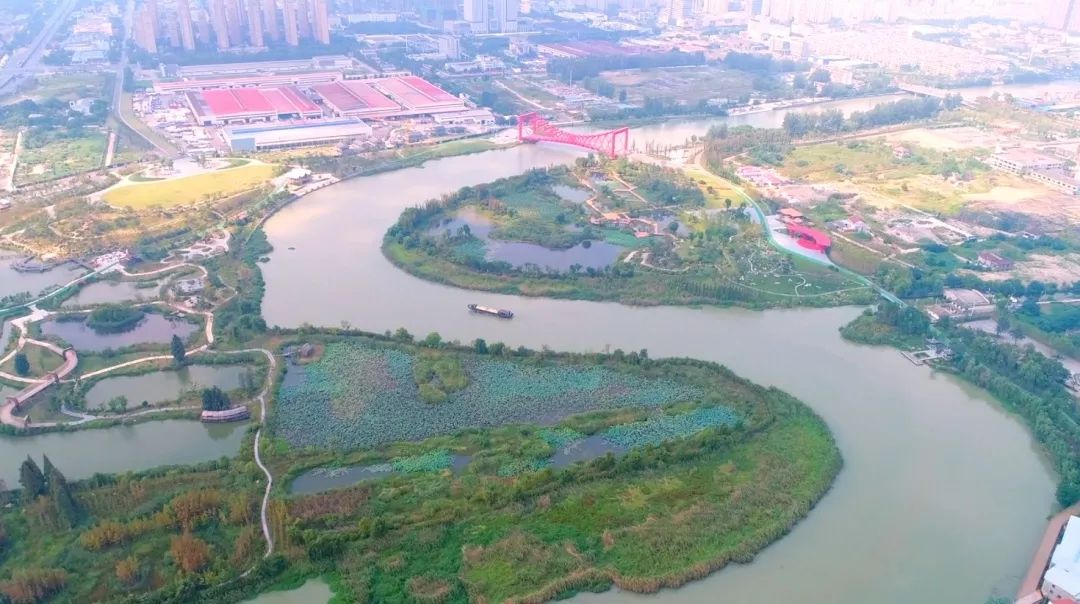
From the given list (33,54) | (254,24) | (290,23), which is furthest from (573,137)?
(33,54)

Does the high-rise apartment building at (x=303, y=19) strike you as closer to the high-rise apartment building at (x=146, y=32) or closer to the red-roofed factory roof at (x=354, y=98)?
the high-rise apartment building at (x=146, y=32)

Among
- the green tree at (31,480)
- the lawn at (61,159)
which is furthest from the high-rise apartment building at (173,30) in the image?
the green tree at (31,480)

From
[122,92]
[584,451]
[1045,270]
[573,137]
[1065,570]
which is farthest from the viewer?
[122,92]

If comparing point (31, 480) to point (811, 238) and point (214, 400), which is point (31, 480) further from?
point (811, 238)

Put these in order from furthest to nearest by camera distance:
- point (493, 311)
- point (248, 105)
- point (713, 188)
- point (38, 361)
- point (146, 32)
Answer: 1. point (146, 32)
2. point (248, 105)
3. point (713, 188)
4. point (493, 311)
5. point (38, 361)

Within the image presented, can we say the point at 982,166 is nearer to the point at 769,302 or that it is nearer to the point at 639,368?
the point at 769,302

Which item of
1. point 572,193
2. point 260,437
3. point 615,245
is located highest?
point 572,193

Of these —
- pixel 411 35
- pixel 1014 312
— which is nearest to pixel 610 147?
pixel 1014 312

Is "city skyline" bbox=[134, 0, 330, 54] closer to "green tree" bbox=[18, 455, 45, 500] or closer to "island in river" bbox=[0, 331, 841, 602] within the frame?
"island in river" bbox=[0, 331, 841, 602]
